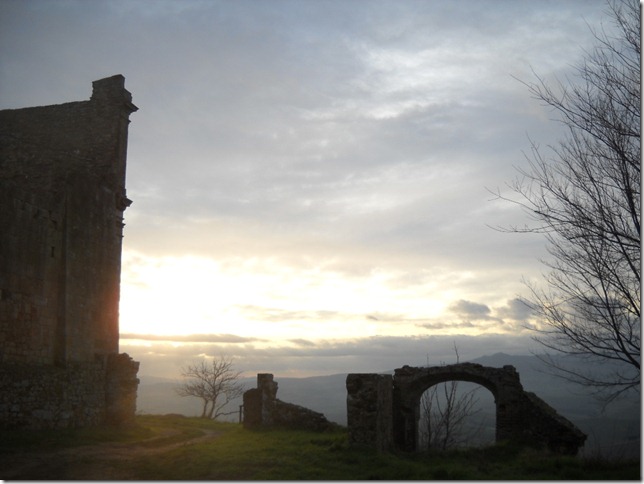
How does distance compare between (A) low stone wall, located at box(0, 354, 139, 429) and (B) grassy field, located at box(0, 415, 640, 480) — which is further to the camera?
(A) low stone wall, located at box(0, 354, 139, 429)

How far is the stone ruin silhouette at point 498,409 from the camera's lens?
673 inches

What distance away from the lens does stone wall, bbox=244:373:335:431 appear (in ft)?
62.9

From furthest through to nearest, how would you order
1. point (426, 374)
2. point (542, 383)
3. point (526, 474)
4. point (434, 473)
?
point (542, 383), point (426, 374), point (526, 474), point (434, 473)

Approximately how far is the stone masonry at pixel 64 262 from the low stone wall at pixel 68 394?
30 mm

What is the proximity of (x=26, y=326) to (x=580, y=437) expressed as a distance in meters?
15.7

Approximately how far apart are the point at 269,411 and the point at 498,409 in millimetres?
7708

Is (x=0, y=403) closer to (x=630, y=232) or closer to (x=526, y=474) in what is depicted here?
(x=526, y=474)

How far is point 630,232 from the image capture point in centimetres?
1043

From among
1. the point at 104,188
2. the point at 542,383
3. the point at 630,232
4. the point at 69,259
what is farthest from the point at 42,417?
the point at 542,383

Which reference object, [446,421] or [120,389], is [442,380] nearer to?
[446,421]

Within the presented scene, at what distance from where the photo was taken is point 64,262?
16578mm

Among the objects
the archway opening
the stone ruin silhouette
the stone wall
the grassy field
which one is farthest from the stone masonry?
the archway opening

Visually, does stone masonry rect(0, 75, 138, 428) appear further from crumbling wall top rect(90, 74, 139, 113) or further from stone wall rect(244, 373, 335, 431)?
stone wall rect(244, 373, 335, 431)

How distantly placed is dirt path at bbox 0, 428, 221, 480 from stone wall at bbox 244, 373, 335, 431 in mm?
5743
